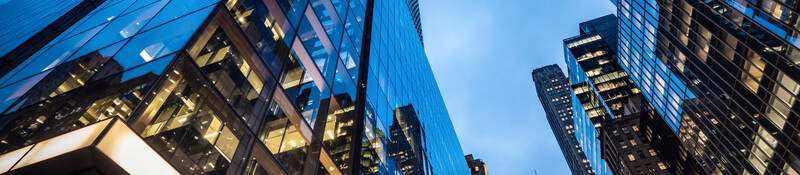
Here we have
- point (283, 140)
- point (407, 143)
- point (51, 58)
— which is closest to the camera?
point (51, 58)

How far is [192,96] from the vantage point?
955 cm

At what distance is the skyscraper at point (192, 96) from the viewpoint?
783 centimetres

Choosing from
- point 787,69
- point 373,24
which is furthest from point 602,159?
point 373,24

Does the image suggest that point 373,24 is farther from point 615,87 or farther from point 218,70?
point 615,87

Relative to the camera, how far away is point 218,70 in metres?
10.5

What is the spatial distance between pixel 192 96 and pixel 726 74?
3594cm

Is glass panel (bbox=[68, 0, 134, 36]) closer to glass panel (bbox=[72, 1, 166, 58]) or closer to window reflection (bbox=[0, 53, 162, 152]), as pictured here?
glass panel (bbox=[72, 1, 166, 58])

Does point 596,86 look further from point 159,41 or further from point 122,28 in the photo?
point 159,41

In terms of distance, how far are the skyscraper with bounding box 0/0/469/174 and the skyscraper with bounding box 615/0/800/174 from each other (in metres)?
24.7

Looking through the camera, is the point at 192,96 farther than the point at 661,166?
No

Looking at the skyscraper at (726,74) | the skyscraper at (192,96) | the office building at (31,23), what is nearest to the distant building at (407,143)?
the skyscraper at (192,96)

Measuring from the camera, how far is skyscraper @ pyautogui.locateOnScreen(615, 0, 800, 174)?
23.2 m

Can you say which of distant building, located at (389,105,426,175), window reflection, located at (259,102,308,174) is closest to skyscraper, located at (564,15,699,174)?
distant building, located at (389,105,426,175)

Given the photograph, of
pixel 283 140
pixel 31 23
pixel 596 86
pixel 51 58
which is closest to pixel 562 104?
pixel 596 86
